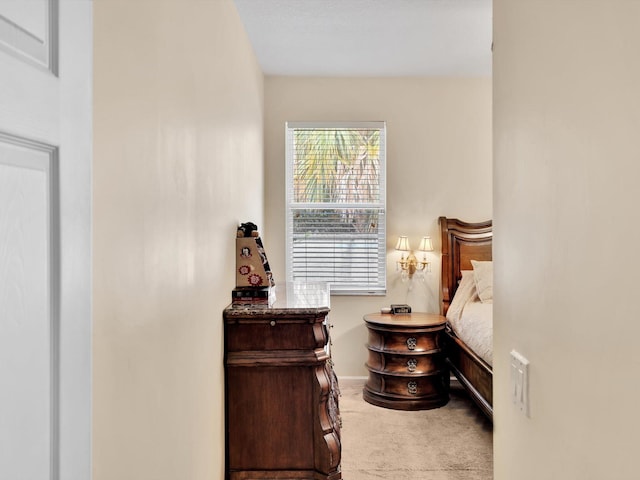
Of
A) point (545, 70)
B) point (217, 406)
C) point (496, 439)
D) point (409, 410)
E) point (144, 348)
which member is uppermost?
point (545, 70)

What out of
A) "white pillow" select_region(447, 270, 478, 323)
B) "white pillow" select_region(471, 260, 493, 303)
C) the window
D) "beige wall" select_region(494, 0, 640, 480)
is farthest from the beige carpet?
"beige wall" select_region(494, 0, 640, 480)

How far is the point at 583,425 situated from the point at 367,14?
9.74 ft

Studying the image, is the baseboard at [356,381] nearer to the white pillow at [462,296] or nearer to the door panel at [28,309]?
the white pillow at [462,296]

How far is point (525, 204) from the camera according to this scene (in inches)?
47.1

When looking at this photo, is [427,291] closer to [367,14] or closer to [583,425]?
[367,14]

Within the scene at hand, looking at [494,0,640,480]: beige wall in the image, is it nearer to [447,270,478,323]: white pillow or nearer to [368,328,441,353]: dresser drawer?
[368,328,441,353]: dresser drawer

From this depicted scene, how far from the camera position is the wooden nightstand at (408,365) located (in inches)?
164

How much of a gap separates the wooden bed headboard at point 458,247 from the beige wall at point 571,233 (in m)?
3.38

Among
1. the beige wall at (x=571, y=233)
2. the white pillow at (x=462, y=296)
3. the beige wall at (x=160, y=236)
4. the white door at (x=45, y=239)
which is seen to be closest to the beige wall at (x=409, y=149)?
the white pillow at (x=462, y=296)

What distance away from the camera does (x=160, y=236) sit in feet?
5.58

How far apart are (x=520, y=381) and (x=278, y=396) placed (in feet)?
5.45

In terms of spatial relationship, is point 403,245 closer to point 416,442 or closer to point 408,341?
point 408,341

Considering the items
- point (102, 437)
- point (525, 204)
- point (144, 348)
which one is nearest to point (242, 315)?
point (144, 348)

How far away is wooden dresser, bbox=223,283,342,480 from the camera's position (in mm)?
2668
